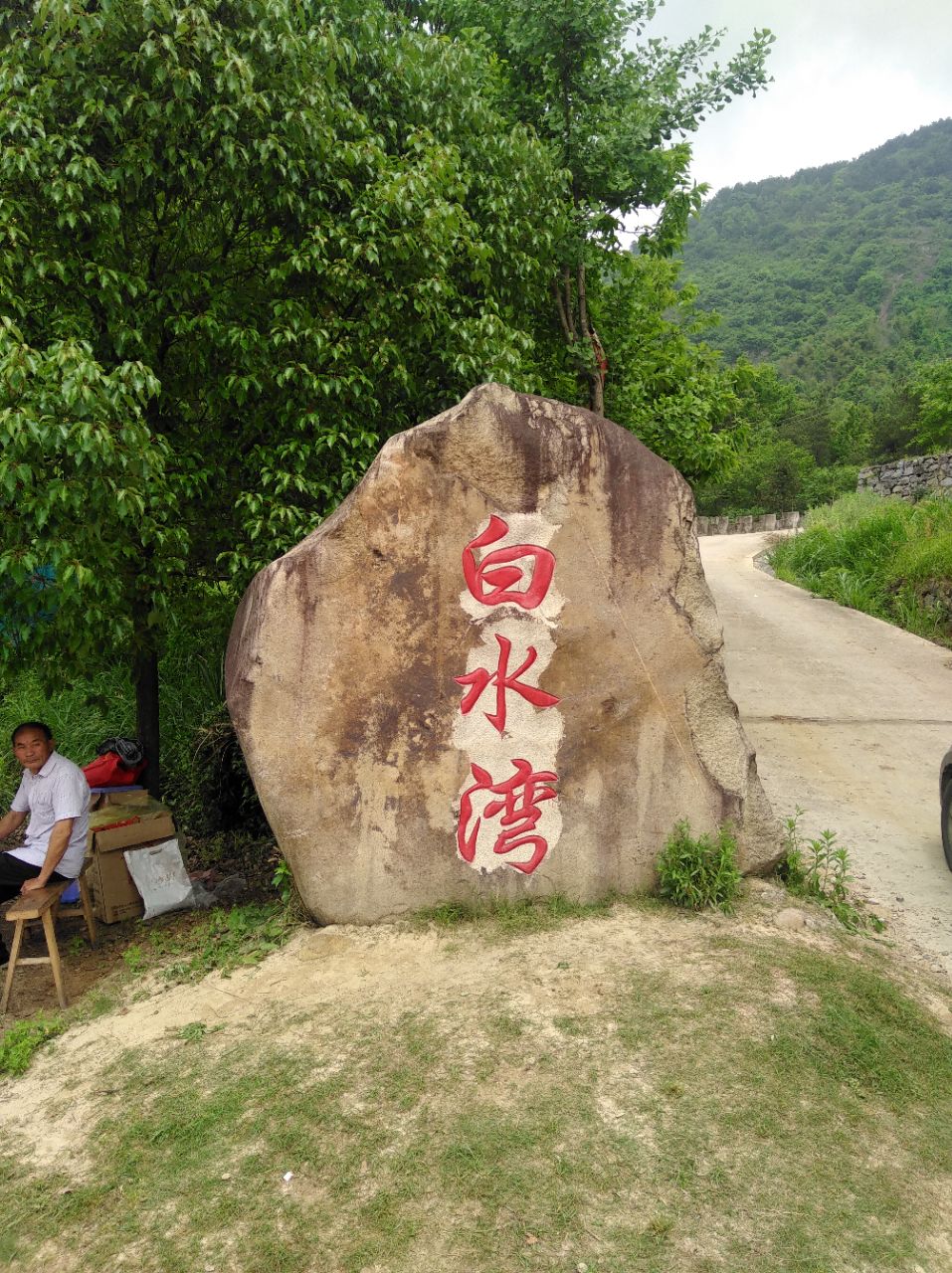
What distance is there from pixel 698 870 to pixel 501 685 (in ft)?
4.22

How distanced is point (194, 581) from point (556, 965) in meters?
3.11

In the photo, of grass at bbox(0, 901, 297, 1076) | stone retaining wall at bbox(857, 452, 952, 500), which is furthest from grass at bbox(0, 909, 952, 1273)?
stone retaining wall at bbox(857, 452, 952, 500)

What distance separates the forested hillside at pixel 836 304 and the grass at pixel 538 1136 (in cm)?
1740

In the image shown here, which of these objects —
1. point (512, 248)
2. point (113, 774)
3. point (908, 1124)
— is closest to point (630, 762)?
point (908, 1124)

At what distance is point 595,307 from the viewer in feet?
29.6

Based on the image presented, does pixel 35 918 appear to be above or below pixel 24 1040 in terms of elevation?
above

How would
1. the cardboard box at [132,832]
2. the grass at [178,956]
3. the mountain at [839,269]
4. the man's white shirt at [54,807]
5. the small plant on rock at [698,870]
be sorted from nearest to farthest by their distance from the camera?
the grass at [178,956], the small plant on rock at [698,870], the man's white shirt at [54,807], the cardboard box at [132,832], the mountain at [839,269]

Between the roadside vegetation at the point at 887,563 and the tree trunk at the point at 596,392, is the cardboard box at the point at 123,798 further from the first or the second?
the roadside vegetation at the point at 887,563

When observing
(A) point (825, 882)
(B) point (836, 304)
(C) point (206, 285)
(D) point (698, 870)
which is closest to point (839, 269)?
(B) point (836, 304)

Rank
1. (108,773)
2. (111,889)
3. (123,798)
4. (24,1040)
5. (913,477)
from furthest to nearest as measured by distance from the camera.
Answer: (913,477) → (108,773) → (123,798) → (111,889) → (24,1040)

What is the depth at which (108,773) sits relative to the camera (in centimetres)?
569

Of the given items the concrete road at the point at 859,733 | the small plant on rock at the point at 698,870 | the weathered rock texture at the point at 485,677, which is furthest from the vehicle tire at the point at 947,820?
Result: the small plant on rock at the point at 698,870

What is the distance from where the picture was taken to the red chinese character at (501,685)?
171 inches

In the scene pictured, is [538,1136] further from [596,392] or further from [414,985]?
[596,392]
